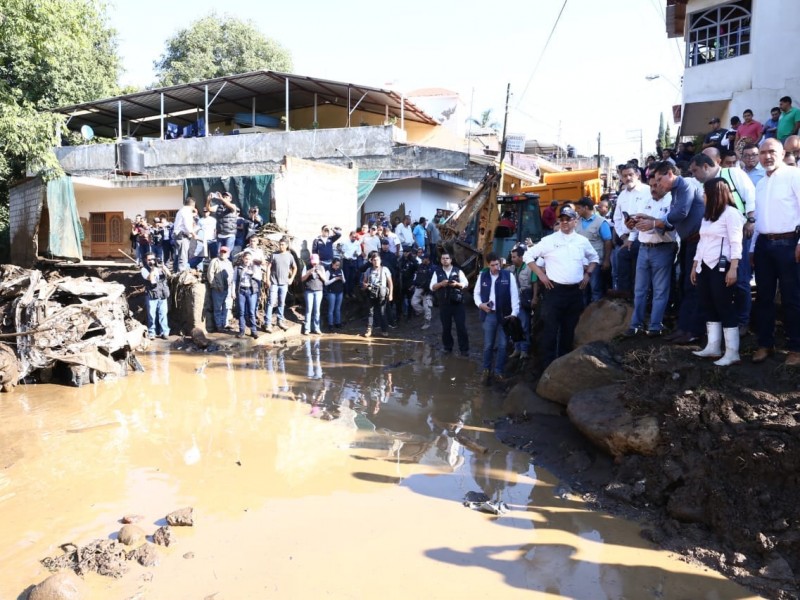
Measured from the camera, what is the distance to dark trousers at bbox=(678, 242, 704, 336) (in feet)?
20.0

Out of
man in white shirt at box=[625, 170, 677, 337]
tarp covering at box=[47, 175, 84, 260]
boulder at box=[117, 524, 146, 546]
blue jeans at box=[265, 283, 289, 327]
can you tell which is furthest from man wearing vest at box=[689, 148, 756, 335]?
tarp covering at box=[47, 175, 84, 260]

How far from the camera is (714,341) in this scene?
5582 mm

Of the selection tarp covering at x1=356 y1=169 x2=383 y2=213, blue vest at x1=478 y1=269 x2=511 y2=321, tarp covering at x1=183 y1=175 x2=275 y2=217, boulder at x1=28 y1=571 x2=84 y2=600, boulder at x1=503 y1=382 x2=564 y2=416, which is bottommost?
boulder at x1=28 y1=571 x2=84 y2=600

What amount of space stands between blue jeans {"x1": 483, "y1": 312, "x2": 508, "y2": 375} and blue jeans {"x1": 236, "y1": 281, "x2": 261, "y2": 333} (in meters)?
5.54

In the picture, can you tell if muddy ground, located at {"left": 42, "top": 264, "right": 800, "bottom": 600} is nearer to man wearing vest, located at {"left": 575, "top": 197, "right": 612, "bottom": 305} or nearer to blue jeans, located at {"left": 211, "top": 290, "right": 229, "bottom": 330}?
man wearing vest, located at {"left": 575, "top": 197, "right": 612, "bottom": 305}

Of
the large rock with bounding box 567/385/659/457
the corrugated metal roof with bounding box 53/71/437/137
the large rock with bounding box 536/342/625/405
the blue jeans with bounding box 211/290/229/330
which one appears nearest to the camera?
the large rock with bounding box 567/385/659/457

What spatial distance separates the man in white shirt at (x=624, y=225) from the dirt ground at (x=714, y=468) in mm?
1825

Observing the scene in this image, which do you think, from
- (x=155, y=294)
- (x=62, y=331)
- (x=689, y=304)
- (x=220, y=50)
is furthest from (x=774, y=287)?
(x=220, y=50)

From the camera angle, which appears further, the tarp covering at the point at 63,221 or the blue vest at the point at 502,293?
the tarp covering at the point at 63,221

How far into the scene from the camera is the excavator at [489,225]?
12.8 metres

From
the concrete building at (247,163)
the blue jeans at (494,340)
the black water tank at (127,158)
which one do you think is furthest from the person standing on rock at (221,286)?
the black water tank at (127,158)

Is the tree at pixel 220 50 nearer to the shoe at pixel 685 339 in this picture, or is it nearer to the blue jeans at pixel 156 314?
the blue jeans at pixel 156 314

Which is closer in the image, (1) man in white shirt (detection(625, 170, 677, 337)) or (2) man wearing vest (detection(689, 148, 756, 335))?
(2) man wearing vest (detection(689, 148, 756, 335))

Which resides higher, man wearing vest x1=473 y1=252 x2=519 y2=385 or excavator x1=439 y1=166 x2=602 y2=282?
excavator x1=439 y1=166 x2=602 y2=282
